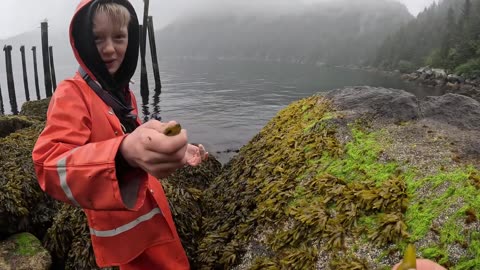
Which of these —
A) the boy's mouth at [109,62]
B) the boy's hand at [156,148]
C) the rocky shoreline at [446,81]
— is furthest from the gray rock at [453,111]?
the rocky shoreline at [446,81]

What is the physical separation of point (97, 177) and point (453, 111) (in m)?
5.28

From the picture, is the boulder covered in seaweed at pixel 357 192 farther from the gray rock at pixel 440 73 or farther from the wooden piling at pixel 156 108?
the gray rock at pixel 440 73

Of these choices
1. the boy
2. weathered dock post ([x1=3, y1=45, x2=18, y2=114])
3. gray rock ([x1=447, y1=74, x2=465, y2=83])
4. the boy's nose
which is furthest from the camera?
gray rock ([x1=447, y1=74, x2=465, y2=83])

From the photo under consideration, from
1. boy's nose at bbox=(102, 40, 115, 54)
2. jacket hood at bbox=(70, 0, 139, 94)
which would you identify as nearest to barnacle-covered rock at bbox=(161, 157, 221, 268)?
jacket hood at bbox=(70, 0, 139, 94)

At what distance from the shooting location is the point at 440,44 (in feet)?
245

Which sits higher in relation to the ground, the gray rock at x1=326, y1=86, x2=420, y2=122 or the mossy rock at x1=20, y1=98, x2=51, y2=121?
the gray rock at x1=326, y1=86, x2=420, y2=122

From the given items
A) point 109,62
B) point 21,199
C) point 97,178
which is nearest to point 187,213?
point 21,199

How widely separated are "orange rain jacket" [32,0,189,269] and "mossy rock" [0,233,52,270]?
319 cm

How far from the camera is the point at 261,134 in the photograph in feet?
20.7

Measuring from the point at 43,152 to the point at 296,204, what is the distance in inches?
110

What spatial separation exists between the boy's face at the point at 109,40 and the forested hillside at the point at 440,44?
175 feet

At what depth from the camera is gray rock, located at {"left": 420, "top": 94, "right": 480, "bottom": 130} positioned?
4645 mm

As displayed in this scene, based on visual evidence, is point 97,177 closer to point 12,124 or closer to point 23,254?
point 23,254

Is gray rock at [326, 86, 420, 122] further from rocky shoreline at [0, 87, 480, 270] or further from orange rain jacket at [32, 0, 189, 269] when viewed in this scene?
orange rain jacket at [32, 0, 189, 269]
